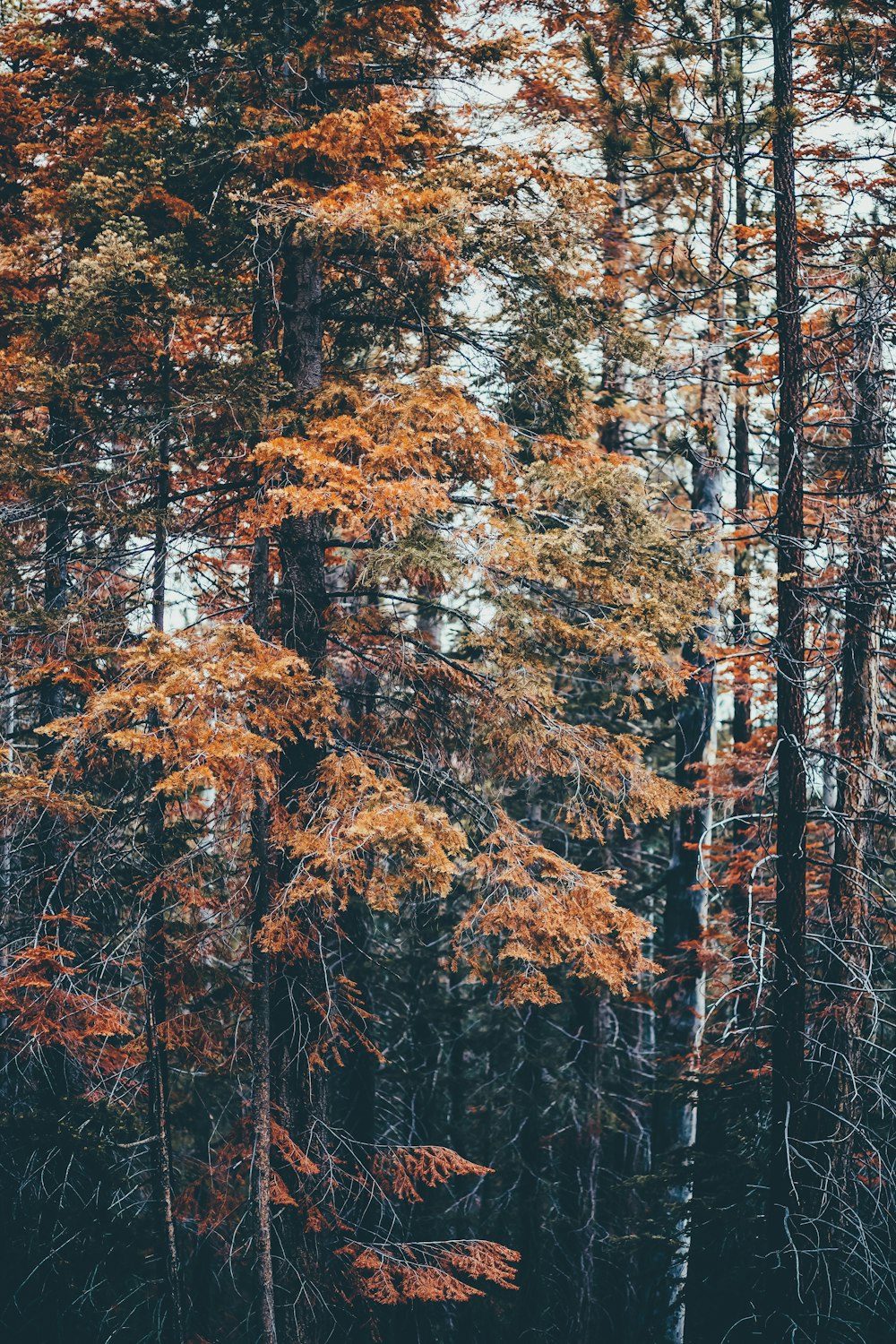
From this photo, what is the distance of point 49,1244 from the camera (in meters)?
8.77

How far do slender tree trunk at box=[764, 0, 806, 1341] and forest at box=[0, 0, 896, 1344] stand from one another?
33 mm

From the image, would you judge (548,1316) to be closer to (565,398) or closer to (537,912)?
(537,912)

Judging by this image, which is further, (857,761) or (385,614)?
(385,614)

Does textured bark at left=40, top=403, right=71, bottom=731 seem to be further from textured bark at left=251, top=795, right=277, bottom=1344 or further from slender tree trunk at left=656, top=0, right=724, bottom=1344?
slender tree trunk at left=656, top=0, right=724, bottom=1344

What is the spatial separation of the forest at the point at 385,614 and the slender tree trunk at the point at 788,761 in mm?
33

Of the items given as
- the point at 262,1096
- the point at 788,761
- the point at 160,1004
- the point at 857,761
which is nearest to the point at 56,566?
the point at 160,1004

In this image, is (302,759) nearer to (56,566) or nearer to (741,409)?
(56,566)

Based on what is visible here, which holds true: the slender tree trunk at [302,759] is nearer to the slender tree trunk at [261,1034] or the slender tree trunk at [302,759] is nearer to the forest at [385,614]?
the forest at [385,614]

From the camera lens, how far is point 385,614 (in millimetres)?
9461

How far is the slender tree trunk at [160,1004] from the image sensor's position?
8.31m

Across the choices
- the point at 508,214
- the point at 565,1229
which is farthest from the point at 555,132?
the point at 565,1229

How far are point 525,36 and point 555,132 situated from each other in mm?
877

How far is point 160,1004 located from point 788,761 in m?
5.42

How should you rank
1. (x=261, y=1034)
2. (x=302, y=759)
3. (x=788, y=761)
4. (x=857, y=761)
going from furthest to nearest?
(x=302, y=759) → (x=857, y=761) → (x=261, y=1034) → (x=788, y=761)
